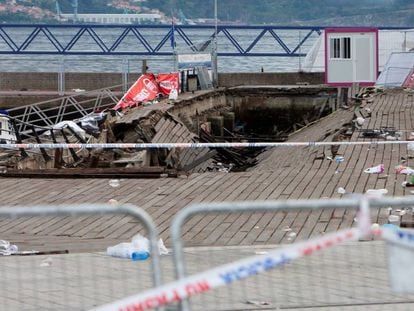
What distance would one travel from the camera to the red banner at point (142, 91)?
2906 cm

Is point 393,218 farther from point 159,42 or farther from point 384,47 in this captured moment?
point 159,42

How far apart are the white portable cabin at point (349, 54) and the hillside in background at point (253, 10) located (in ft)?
229

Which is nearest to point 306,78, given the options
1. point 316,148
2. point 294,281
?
point 316,148

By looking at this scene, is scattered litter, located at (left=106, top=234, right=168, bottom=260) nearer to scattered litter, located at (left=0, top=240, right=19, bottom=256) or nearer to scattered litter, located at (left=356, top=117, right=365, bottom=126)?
scattered litter, located at (left=0, top=240, right=19, bottom=256)

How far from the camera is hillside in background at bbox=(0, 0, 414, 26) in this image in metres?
103

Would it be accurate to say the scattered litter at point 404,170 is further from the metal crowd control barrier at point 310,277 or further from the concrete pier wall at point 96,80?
the concrete pier wall at point 96,80

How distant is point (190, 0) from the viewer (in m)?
105

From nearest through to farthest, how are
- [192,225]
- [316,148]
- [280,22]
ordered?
[192,225], [316,148], [280,22]

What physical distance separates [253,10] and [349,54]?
90.5 metres

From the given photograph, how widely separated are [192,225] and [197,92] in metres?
21.0

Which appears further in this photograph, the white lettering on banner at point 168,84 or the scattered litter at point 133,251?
the white lettering on banner at point 168,84

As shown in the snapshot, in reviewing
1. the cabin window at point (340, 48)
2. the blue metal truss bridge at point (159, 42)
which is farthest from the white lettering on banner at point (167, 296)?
the blue metal truss bridge at point (159, 42)

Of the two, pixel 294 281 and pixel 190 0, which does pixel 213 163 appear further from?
pixel 190 0

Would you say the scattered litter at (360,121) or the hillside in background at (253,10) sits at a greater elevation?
the hillside in background at (253,10)
